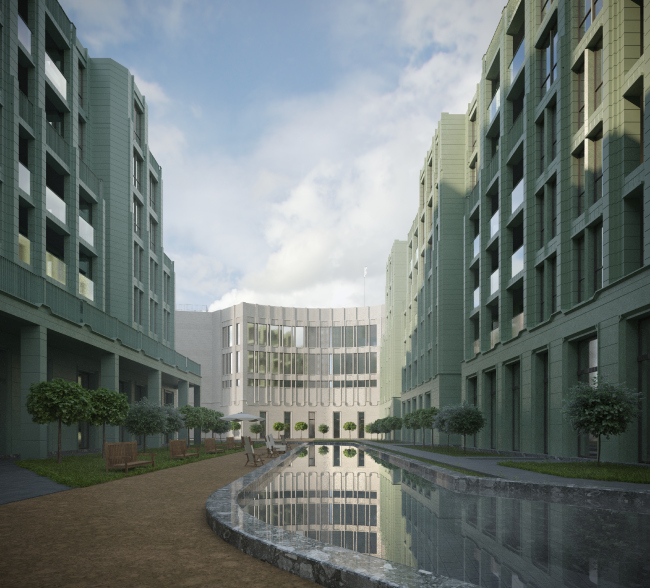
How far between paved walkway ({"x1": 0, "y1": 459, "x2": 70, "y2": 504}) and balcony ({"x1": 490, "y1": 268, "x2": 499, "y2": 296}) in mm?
22558

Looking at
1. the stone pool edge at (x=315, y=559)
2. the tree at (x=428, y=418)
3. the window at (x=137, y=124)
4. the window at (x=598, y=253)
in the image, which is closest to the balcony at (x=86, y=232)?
the window at (x=137, y=124)

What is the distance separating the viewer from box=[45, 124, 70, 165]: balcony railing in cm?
2504

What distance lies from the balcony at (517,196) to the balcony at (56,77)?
2166 centimetres

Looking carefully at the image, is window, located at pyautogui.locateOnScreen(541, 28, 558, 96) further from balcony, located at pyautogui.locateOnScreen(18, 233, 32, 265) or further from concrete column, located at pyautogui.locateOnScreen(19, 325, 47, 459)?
balcony, located at pyautogui.locateOnScreen(18, 233, 32, 265)

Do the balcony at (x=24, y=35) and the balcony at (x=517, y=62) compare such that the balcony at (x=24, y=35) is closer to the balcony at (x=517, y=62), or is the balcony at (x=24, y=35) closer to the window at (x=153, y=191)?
the window at (x=153, y=191)

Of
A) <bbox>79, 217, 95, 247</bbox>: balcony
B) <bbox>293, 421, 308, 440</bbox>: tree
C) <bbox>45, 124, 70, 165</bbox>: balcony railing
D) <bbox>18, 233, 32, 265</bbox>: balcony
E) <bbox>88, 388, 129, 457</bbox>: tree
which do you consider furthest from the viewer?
<bbox>293, 421, 308, 440</bbox>: tree

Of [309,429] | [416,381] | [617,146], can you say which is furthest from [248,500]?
[309,429]

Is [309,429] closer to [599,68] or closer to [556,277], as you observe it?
[556,277]

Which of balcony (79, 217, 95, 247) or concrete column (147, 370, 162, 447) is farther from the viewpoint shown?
concrete column (147, 370, 162, 447)

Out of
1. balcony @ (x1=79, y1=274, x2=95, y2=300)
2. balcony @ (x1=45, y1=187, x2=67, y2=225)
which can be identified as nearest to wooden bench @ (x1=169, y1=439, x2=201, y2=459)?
balcony @ (x1=79, y1=274, x2=95, y2=300)

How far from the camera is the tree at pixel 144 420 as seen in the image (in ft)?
83.6

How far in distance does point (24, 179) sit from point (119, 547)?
66.6 feet

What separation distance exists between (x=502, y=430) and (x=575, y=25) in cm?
1769

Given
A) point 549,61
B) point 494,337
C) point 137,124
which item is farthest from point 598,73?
point 137,124
